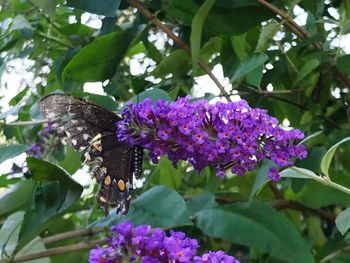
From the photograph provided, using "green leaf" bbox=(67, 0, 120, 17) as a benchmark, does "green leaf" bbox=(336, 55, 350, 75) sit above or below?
below

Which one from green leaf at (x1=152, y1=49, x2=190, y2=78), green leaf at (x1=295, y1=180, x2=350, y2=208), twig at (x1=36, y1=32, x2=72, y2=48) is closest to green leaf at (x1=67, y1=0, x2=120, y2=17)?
green leaf at (x1=152, y1=49, x2=190, y2=78)

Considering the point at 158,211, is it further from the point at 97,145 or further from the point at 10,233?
the point at 10,233

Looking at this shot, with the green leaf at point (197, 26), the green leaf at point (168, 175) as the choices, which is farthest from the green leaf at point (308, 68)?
the green leaf at point (168, 175)

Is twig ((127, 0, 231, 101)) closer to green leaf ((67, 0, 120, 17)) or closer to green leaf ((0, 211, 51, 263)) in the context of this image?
green leaf ((67, 0, 120, 17))

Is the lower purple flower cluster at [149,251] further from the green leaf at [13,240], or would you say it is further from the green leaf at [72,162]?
the green leaf at [72,162]

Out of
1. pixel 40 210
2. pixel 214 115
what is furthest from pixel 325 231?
pixel 214 115

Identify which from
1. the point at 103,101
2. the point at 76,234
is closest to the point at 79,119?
the point at 103,101
